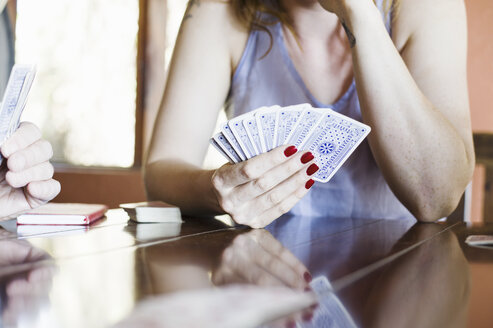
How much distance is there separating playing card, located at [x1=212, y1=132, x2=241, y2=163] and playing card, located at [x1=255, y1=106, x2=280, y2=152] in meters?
0.07

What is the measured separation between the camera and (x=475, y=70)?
14.2 ft

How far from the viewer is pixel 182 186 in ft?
4.60

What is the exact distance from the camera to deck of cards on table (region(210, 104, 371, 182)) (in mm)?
1147

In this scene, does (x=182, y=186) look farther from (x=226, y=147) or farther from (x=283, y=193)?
(x=283, y=193)

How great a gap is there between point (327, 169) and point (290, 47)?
0.70 meters

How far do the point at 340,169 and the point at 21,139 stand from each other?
0.99 m

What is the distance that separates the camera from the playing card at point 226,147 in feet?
3.84

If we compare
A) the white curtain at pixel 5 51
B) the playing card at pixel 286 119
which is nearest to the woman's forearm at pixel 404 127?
the playing card at pixel 286 119

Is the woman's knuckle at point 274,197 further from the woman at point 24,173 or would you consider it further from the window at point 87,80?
the window at point 87,80

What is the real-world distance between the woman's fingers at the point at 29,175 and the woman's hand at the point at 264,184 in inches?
14.2

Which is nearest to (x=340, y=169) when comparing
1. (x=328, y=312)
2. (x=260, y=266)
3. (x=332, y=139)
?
(x=332, y=139)

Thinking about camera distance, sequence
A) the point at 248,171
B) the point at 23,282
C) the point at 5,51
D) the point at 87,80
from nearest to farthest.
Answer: the point at 23,282
the point at 248,171
the point at 5,51
the point at 87,80

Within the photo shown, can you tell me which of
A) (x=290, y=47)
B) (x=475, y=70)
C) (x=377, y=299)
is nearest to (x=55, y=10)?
(x=475, y=70)

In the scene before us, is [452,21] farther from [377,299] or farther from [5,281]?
[5,281]
